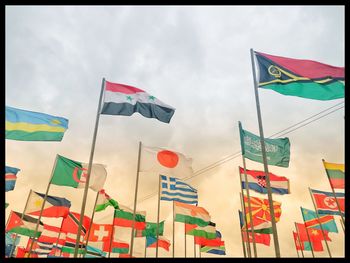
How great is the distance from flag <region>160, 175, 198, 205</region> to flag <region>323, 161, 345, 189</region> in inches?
461

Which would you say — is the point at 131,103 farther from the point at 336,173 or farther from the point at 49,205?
the point at 336,173

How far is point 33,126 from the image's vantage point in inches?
538

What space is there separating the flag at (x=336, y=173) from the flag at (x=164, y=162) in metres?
12.4

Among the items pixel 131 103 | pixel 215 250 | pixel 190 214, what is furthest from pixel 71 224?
pixel 215 250

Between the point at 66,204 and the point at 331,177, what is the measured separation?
2431cm

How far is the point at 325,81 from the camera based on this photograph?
1382cm

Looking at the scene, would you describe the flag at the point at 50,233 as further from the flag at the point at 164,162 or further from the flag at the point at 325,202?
the flag at the point at 325,202

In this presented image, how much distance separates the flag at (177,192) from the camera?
24281mm

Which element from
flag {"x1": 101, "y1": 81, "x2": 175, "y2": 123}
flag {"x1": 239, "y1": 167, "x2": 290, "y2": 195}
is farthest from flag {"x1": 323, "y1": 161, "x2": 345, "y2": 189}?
flag {"x1": 101, "y1": 81, "x2": 175, "y2": 123}

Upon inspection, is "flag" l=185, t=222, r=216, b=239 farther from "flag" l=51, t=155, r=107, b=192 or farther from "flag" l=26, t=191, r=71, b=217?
"flag" l=51, t=155, r=107, b=192

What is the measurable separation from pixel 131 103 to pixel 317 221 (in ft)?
116

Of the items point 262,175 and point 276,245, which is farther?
point 262,175
